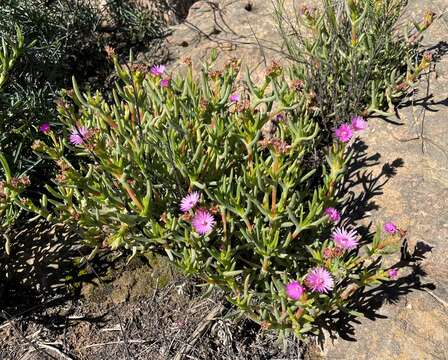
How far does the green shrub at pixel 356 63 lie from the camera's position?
221 cm

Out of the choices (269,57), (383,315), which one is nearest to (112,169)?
(383,315)

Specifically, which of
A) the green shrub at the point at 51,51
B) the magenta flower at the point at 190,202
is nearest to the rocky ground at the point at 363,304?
the magenta flower at the point at 190,202

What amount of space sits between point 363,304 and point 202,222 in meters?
0.72

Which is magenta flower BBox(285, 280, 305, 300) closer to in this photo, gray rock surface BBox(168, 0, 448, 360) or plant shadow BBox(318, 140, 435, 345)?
plant shadow BBox(318, 140, 435, 345)

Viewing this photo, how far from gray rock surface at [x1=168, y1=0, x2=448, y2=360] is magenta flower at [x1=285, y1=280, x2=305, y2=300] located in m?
0.41

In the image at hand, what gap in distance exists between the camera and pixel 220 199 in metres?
1.60

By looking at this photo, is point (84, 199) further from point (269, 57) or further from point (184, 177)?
point (269, 57)

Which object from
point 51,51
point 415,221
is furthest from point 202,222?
point 51,51

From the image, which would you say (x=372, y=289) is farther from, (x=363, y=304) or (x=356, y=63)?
(x=356, y=63)

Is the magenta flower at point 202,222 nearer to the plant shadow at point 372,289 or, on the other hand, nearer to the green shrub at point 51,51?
the plant shadow at point 372,289

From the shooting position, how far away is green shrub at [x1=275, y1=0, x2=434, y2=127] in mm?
2205

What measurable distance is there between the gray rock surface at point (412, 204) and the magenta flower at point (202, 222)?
2.22ft

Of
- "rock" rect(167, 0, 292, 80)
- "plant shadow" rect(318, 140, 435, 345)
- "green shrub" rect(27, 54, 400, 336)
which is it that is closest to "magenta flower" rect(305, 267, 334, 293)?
"green shrub" rect(27, 54, 400, 336)

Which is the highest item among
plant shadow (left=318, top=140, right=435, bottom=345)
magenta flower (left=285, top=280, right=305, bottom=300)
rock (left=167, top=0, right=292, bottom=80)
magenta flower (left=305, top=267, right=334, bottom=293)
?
rock (left=167, top=0, right=292, bottom=80)
